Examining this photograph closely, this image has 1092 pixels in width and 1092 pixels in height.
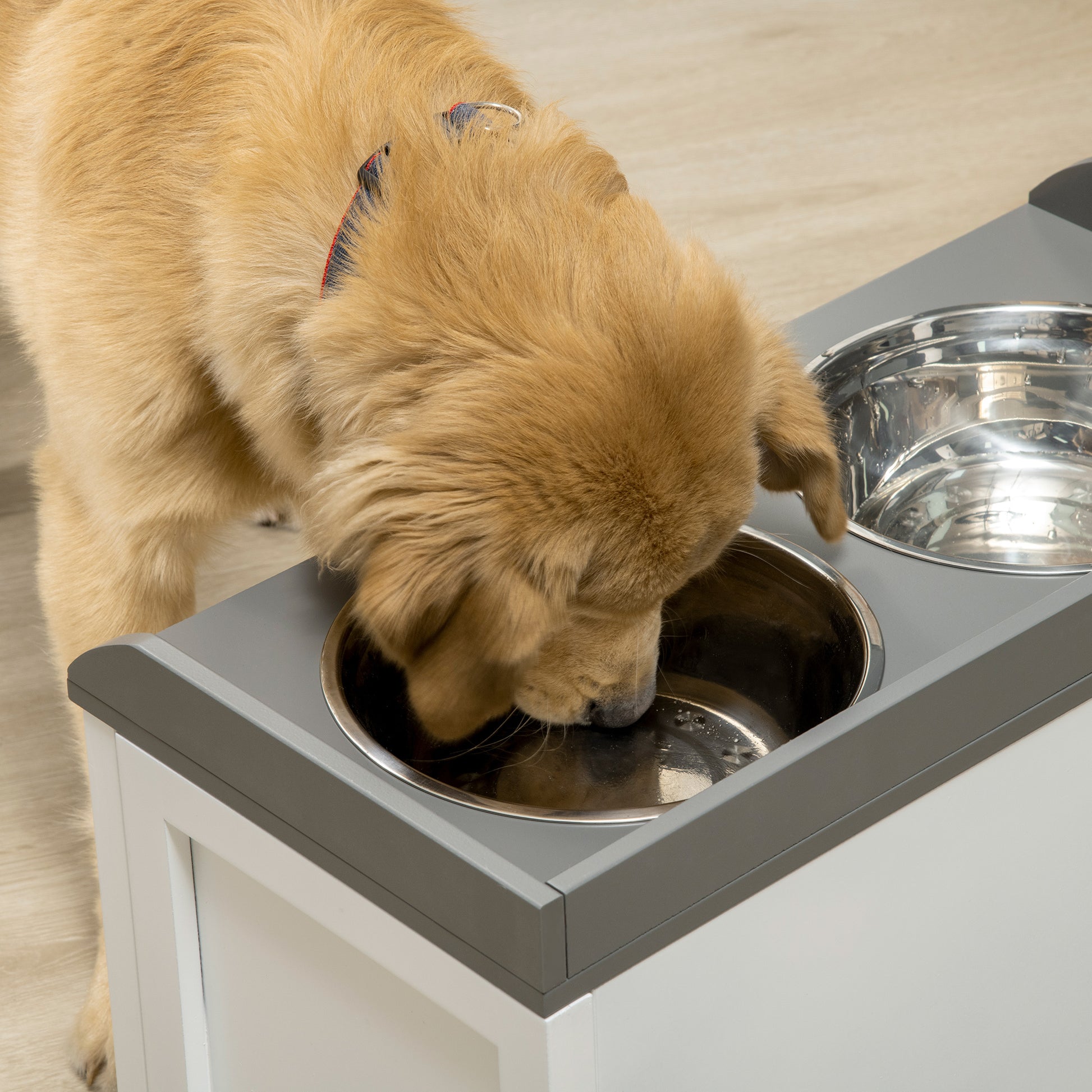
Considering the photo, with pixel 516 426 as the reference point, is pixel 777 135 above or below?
below

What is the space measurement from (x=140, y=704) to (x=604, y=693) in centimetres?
40

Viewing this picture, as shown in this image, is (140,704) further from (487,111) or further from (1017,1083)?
(1017,1083)

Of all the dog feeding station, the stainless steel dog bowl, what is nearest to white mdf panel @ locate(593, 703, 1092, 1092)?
the dog feeding station

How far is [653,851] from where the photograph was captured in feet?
3.23

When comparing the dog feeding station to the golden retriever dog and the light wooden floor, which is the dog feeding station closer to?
the golden retriever dog

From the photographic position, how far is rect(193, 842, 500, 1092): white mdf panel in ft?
3.67

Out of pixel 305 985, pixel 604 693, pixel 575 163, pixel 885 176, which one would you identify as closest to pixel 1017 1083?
pixel 604 693

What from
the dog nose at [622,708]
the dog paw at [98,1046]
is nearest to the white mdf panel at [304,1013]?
the dog nose at [622,708]

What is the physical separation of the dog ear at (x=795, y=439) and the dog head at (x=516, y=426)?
0.09m

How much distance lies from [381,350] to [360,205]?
152mm

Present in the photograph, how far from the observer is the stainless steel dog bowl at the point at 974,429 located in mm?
1739

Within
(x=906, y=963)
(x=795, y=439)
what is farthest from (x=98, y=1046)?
(x=795, y=439)

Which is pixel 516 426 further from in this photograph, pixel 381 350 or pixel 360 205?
pixel 360 205

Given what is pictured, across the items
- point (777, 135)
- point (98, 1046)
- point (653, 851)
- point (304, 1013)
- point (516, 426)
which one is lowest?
point (98, 1046)
